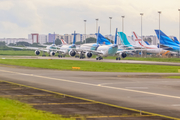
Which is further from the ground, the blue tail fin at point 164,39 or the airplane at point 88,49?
the blue tail fin at point 164,39

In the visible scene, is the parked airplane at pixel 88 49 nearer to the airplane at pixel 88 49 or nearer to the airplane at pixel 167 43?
the airplane at pixel 88 49

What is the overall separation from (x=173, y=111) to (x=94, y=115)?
148 inches

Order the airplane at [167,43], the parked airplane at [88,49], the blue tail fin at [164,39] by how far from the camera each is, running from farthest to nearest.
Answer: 1. the blue tail fin at [164,39]
2. the airplane at [167,43]
3. the parked airplane at [88,49]

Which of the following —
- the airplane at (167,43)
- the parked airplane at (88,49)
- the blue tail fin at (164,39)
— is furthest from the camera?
the blue tail fin at (164,39)

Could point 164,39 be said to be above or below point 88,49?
above

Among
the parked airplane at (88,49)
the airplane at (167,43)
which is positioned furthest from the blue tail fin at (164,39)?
the parked airplane at (88,49)

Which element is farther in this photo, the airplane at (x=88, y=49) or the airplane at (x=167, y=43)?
the airplane at (x=167, y=43)

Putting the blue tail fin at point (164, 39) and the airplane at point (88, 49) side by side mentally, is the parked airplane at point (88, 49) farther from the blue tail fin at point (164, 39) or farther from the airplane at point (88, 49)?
the blue tail fin at point (164, 39)

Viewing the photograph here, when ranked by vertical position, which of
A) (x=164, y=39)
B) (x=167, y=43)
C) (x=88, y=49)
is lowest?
(x=88, y=49)

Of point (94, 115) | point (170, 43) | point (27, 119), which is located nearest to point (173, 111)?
point (94, 115)

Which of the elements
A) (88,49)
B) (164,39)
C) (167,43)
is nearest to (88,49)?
(88,49)

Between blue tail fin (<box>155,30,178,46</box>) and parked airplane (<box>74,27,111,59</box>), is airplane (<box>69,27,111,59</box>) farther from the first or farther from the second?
blue tail fin (<box>155,30,178,46</box>)

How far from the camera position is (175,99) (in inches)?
813

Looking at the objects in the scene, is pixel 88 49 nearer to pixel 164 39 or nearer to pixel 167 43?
pixel 164 39
